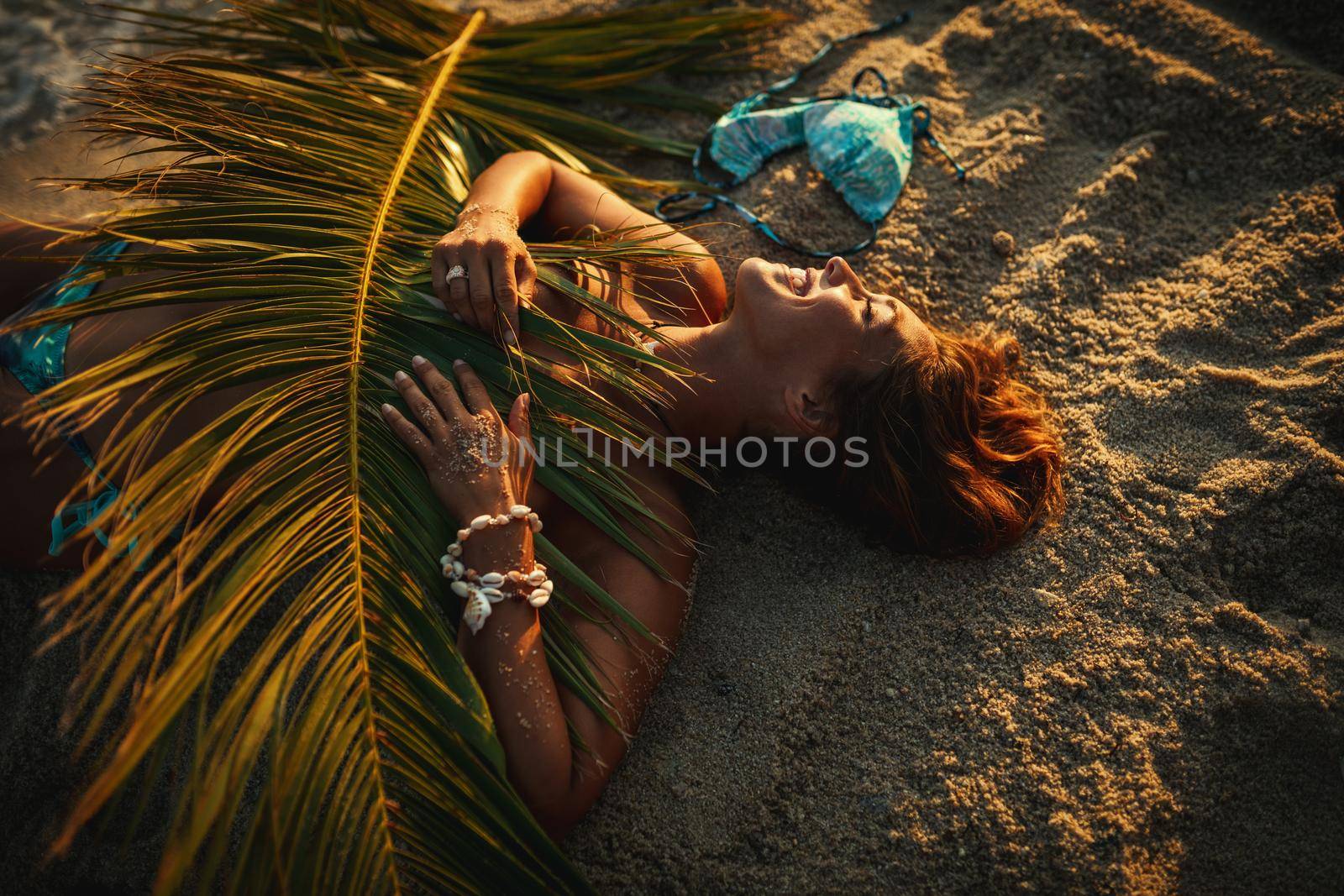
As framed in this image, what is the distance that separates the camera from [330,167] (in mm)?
1853

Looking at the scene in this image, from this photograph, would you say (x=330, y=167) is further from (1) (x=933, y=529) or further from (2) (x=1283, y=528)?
(2) (x=1283, y=528)

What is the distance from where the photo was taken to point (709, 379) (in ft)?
6.41

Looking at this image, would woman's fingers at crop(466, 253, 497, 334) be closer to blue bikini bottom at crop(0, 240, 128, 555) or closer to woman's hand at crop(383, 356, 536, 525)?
woman's hand at crop(383, 356, 536, 525)

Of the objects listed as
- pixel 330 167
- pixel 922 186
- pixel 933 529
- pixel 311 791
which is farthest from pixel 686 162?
pixel 311 791

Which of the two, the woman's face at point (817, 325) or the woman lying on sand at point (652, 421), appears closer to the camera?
the woman lying on sand at point (652, 421)

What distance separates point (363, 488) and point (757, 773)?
1.07 meters

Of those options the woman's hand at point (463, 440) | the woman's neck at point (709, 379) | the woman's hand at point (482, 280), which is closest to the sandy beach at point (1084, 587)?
the woman's neck at point (709, 379)

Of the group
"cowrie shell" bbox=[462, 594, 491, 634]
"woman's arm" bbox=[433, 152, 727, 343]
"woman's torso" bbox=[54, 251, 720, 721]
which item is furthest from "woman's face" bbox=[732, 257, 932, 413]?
"cowrie shell" bbox=[462, 594, 491, 634]

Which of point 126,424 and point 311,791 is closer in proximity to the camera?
point 311,791

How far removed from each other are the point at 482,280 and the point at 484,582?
637mm

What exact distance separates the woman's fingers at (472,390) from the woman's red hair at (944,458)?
2.84 ft

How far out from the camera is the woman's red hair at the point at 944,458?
1.95 meters

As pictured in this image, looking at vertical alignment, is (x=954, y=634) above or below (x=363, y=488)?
below

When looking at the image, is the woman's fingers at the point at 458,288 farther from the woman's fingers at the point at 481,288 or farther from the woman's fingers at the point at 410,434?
the woman's fingers at the point at 410,434
